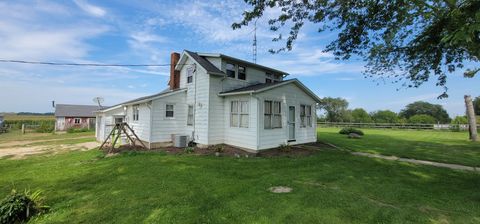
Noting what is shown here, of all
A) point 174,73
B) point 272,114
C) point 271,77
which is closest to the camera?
point 272,114

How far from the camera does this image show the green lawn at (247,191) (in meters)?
3.99

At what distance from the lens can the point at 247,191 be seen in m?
5.35

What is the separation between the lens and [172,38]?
16.0 meters

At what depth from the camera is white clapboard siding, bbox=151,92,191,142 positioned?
1246cm

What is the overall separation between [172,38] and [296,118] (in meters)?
10.9

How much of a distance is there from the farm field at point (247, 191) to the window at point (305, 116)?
15.7 ft

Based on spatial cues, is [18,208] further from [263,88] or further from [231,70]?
[231,70]

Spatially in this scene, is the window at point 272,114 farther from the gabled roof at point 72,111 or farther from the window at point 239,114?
the gabled roof at point 72,111

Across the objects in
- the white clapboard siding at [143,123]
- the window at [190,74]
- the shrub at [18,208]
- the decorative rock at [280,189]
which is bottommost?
the decorative rock at [280,189]

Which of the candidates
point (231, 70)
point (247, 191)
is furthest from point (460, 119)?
point (247, 191)

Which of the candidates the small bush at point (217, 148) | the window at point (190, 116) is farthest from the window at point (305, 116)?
Answer: the window at point (190, 116)

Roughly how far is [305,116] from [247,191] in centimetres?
945

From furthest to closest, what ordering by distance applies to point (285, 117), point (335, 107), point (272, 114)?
point (335, 107), point (285, 117), point (272, 114)

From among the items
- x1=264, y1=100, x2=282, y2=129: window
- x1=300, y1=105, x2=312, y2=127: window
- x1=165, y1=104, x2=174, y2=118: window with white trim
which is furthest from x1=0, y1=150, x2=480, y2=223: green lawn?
x1=300, y1=105, x2=312, y2=127: window
